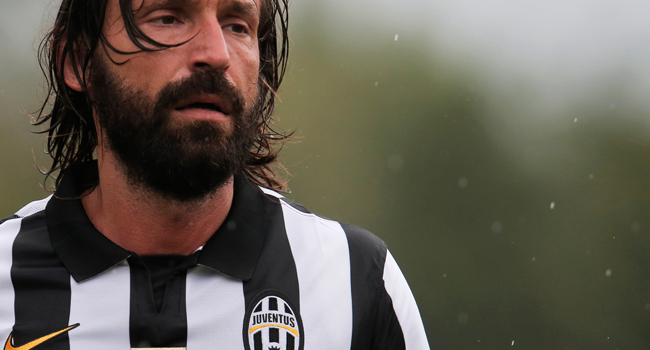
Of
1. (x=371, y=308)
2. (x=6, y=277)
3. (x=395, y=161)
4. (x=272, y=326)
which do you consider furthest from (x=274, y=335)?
(x=395, y=161)

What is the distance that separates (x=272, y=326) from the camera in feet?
6.09

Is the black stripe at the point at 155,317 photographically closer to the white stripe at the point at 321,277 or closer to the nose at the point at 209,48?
the white stripe at the point at 321,277

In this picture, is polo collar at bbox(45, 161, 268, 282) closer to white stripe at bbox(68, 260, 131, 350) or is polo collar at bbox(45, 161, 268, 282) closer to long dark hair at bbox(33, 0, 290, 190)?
white stripe at bbox(68, 260, 131, 350)

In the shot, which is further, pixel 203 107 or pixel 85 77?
pixel 85 77

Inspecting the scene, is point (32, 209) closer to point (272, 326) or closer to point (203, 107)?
point (203, 107)

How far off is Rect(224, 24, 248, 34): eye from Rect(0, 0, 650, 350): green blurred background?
12.4 m

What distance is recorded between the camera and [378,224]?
15.8 meters

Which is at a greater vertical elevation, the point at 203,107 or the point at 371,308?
the point at 203,107

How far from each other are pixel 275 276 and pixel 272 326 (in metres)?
0.15

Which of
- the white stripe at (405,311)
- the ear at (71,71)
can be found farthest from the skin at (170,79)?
the white stripe at (405,311)

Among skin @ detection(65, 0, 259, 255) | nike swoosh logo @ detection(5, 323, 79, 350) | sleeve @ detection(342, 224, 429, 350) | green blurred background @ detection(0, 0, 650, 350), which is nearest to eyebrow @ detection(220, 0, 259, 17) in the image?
skin @ detection(65, 0, 259, 255)

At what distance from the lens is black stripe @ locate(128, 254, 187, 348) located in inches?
70.2

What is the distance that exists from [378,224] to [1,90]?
27.0ft

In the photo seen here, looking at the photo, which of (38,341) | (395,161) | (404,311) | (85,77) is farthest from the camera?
(395,161)
